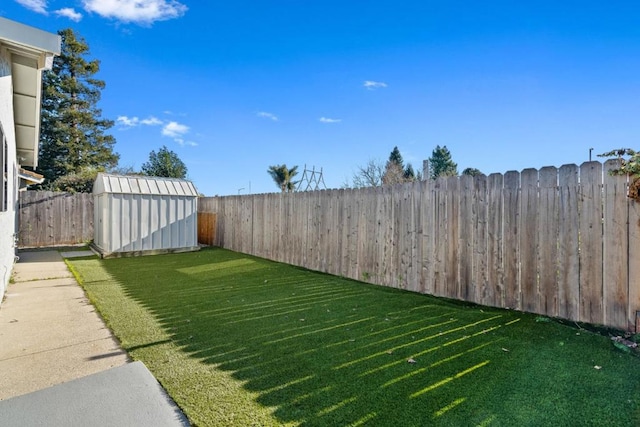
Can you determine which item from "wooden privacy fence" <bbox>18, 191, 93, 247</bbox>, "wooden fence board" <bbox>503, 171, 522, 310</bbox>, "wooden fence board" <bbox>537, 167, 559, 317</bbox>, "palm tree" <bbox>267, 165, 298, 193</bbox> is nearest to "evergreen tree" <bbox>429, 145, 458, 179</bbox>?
"palm tree" <bbox>267, 165, 298, 193</bbox>

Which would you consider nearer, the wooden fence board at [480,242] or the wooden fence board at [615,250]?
the wooden fence board at [615,250]

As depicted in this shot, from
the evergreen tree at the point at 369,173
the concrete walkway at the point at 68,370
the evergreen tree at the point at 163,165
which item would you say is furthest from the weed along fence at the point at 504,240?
the evergreen tree at the point at 163,165

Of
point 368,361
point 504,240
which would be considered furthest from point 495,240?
point 368,361

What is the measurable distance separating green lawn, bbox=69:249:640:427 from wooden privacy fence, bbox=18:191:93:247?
9268mm

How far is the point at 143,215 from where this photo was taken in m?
9.92

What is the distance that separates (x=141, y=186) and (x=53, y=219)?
4.75 meters

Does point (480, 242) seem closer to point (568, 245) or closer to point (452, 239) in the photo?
point (452, 239)

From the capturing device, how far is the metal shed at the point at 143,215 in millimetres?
9422

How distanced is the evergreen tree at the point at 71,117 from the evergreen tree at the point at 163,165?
122 inches

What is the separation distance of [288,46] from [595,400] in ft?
36.0

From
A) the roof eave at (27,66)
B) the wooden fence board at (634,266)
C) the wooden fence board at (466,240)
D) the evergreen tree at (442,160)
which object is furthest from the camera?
the evergreen tree at (442,160)

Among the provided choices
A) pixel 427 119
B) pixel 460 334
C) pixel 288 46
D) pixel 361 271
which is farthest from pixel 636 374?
pixel 427 119

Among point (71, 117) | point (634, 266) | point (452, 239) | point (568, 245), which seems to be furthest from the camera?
point (71, 117)

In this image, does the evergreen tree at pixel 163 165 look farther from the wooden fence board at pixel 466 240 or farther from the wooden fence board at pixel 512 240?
the wooden fence board at pixel 512 240
